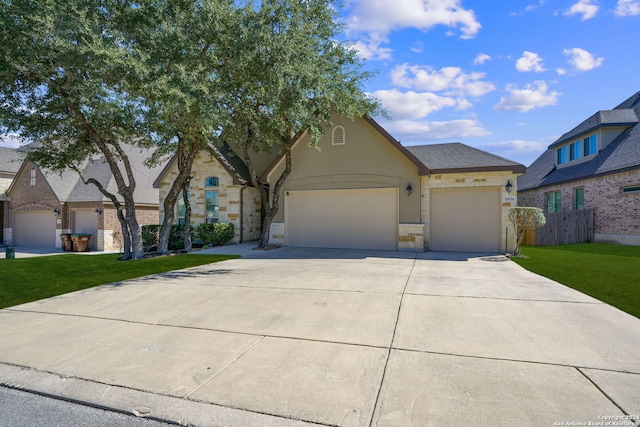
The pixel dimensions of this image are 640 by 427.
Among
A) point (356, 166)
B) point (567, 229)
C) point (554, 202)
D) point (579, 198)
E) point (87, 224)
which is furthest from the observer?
point (87, 224)

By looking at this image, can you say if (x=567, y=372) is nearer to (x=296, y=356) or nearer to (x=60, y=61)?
(x=296, y=356)

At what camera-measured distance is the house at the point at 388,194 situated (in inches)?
526

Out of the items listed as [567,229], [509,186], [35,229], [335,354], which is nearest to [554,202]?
[567,229]

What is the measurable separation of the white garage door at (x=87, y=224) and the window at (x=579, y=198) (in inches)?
1081

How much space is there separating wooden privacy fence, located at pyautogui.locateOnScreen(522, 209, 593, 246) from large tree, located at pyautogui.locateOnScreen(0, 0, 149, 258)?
59.5 ft

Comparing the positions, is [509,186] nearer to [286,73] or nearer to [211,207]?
[286,73]

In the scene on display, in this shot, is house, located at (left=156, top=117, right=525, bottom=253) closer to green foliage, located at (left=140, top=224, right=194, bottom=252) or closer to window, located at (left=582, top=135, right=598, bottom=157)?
green foliage, located at (left=140, top=224, right=194, bottom=252)

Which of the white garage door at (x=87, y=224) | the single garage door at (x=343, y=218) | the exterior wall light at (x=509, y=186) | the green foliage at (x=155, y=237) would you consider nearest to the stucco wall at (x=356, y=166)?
the single garage door at (x=343, y=218)

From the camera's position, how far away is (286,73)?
10828mm

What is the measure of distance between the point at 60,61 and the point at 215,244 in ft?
31.4

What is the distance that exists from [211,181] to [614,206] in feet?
62.1

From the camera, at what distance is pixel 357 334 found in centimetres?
459

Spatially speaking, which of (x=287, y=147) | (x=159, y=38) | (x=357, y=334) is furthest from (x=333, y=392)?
(x=287, y=147)

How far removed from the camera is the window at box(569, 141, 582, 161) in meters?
20.0
